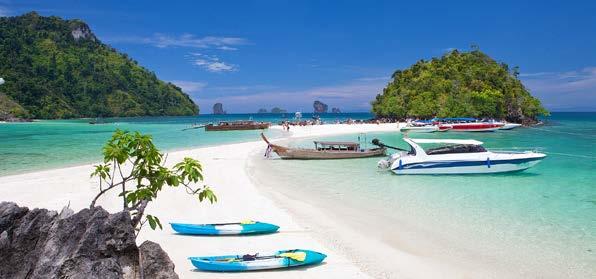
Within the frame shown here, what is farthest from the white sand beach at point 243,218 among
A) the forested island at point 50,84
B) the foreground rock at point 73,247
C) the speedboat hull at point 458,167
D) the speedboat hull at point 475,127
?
the forested island at point 50,84

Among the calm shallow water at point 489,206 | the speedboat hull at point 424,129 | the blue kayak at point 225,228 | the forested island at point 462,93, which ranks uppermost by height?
the forested island at point 462,93

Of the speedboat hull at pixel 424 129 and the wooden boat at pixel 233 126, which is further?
the wooden boat at pixel 233 126

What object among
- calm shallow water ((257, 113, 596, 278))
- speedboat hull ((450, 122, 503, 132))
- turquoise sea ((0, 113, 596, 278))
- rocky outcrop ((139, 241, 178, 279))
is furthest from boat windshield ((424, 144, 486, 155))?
speedboat hull ((450, 122, 503, 132))

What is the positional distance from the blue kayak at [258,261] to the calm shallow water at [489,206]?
3785 mm

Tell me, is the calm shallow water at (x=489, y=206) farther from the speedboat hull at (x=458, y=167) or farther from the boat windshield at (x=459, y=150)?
the boat windshield at (x=459, y=150)

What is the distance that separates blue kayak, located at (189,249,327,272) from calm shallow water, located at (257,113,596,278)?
12.4 ft

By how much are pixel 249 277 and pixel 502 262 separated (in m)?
5.85

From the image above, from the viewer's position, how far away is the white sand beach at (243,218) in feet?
30.1

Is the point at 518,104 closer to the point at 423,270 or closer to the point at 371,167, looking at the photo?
the point at 371,167

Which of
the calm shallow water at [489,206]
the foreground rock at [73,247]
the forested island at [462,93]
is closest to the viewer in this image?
the foreground rock at [73,247]

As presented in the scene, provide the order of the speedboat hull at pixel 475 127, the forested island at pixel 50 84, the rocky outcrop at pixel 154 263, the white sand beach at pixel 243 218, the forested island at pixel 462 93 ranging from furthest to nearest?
1. the forested island at pixel 50 84
2. the forested island at pixel 462 93
3. the speedboat hull at pixel 475 127
4. the white sand beach at pixel 243 218
5. the rocky outcrop at pixel 154 263

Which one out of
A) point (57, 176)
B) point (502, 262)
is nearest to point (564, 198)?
point (502, 262)

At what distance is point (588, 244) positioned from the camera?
37.1ft

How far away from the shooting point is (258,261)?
8.74 meters
